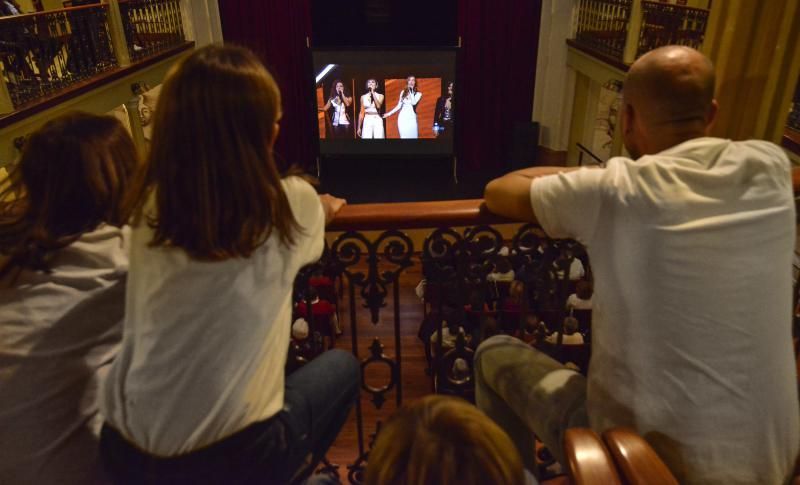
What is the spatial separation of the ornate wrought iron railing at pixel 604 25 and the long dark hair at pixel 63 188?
6.74 meters

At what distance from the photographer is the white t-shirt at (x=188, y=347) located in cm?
103

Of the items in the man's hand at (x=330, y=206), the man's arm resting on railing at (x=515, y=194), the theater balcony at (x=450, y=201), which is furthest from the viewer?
the theater balcony at (x=450, y=201)

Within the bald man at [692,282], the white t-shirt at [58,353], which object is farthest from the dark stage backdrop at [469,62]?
the white t-shirt at [58,353]

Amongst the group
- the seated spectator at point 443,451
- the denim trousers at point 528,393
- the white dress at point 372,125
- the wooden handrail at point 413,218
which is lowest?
the white dress at point 372,125

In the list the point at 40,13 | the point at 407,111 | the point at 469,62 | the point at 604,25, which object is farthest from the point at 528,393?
the point at 469,62

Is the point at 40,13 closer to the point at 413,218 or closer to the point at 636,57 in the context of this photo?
the point at 413,218

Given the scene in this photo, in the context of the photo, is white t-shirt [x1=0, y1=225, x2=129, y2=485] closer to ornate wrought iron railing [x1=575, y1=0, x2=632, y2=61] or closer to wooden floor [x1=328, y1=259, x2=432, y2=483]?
wooden floor [x1=328, y1=259, x2=432, y2=483]

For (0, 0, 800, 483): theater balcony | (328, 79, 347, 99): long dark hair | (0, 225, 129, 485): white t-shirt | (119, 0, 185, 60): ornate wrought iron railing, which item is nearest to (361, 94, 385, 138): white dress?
(328, 79, 347, 99): long dark hair

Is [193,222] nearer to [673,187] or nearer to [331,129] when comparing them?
[673,187]

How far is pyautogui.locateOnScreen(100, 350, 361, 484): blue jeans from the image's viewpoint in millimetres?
1090

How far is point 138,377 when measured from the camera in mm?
1055

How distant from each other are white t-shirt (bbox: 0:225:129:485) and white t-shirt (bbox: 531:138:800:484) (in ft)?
3.32

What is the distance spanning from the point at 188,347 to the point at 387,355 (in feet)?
13.5

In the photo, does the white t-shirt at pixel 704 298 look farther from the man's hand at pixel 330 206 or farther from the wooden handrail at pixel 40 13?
the wooden handrail at pixel 40 13
